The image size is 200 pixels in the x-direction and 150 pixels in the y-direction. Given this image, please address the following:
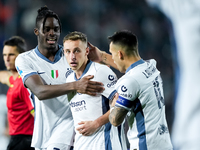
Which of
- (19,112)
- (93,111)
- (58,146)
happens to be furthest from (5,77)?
(93,111)

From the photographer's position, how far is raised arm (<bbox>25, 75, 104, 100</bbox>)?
2738 millimetres

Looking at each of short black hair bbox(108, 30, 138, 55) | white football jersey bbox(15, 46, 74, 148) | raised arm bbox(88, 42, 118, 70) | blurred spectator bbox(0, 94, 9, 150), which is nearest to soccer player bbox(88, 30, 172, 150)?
short black hair bbox(108, 30, 138, 55)

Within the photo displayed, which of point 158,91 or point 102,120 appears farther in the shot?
point 102,120

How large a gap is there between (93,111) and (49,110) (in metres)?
0.64

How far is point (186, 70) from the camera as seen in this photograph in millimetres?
6668

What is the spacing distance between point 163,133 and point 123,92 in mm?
499

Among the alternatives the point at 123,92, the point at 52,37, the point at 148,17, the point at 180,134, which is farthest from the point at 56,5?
the point at 123,92

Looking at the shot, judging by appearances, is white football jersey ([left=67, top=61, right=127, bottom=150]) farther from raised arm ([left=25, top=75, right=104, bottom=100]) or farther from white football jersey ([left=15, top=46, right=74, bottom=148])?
white football jersey ([left=15, top=46, right=74, bottom=148])

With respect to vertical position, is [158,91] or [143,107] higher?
[158,91]

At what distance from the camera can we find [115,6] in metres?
8.28

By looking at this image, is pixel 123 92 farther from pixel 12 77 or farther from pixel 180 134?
pixel 180 134

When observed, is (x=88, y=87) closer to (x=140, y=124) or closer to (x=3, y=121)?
(x=140, y=124)

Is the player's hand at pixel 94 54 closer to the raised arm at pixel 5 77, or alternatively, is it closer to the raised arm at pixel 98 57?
the raised arm at pixel 98 57

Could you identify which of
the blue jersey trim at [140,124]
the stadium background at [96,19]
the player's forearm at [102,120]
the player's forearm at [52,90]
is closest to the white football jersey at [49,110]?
the player's forearm at [52,90]
